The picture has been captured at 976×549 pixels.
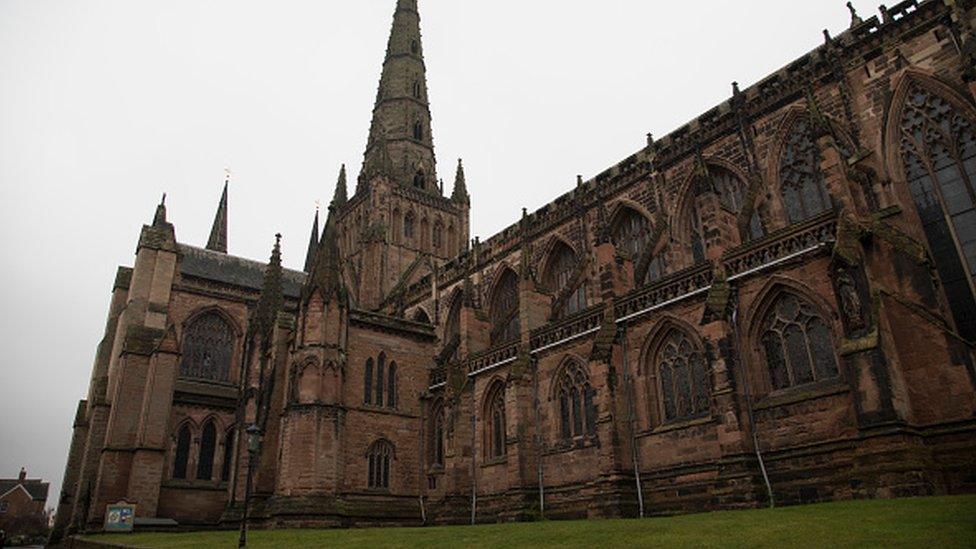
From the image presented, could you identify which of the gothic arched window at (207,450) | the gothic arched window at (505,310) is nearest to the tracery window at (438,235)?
the gothic arched window at (505,310)

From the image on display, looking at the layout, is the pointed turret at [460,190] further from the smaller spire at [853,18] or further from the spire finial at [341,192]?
the smaller spire at [853,18]

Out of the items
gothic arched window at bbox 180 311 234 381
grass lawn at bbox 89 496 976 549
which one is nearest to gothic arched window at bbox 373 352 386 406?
grass lawn at bbox 89 496 976 549

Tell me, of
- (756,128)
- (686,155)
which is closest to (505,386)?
(686,155)

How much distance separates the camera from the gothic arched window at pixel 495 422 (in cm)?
2511

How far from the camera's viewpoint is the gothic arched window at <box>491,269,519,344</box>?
31.6 metres

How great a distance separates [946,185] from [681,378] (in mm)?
8502

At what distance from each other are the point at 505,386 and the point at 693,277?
8.66m

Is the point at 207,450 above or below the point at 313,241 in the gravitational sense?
below

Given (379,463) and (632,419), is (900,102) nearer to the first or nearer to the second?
(632,419)

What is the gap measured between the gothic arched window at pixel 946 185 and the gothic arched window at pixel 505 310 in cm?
1748

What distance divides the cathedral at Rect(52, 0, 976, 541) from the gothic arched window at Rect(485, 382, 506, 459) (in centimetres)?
12

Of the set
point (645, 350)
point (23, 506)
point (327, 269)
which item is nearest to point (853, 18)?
point (645, 350)

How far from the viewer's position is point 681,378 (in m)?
19.1

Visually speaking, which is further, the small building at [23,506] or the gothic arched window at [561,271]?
the small building at [23,506]
